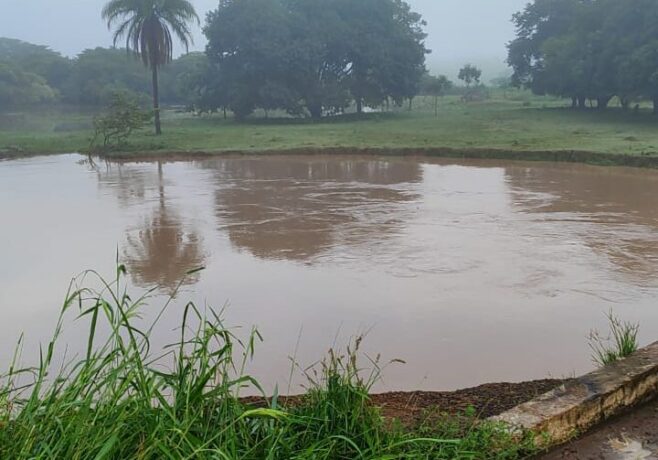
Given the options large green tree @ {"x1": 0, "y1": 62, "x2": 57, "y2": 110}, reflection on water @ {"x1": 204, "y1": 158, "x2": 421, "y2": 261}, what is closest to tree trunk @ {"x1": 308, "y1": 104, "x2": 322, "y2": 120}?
reflection on water @ {"x1": 204, "y1": 158, "x2": 421, "y2": 261}

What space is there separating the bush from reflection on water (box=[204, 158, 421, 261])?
3.54 m

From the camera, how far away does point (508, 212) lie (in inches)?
371

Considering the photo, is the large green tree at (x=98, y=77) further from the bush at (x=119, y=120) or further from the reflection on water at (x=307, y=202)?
the reflection on water at (x=307, y=202)

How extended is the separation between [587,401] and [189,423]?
1451 millimetres

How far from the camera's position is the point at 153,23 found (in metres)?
20.8

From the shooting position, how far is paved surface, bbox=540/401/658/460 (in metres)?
2.25

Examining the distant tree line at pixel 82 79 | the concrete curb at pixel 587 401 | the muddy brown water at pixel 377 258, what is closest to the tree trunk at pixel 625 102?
the muddy brown water at pixel 377 258

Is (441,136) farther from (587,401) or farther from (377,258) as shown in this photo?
(587,401)

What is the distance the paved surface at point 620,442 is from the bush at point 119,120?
17.4 meters

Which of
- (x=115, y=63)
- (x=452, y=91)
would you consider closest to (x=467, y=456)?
(x=115, y=63)

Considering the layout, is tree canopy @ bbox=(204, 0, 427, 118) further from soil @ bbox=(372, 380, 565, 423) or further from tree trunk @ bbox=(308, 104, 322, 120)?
soil @ bbox=(372, 380, 565, 423)

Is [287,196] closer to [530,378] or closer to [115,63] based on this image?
[530,378]

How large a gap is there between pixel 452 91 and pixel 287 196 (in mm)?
37114

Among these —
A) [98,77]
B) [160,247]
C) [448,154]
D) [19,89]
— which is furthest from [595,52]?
[19,89]
